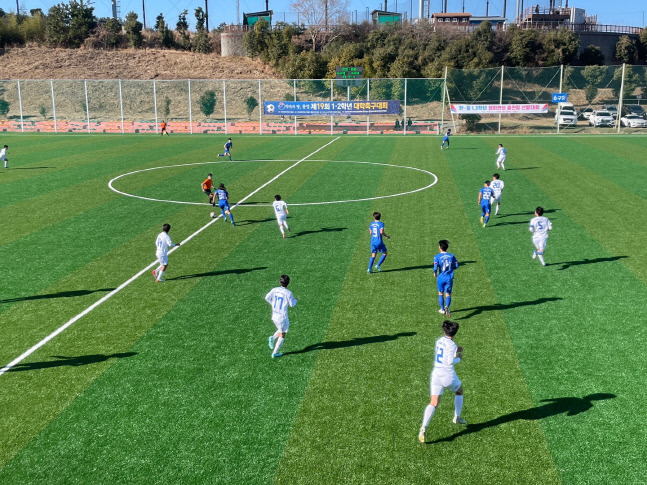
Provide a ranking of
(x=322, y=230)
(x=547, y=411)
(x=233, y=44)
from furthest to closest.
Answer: (x=233, y=44)
(x=322, y=230)
(x=547, y=411)

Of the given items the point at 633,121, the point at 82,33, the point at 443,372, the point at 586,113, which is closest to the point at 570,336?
the point at 443,372

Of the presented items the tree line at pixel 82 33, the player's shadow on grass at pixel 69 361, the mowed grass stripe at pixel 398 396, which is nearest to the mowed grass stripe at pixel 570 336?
the mowed grass stripe at pixel 398 396

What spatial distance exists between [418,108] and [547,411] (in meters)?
54.9

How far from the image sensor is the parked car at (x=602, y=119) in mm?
60553

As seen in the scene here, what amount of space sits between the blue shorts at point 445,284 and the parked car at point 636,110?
200 ft

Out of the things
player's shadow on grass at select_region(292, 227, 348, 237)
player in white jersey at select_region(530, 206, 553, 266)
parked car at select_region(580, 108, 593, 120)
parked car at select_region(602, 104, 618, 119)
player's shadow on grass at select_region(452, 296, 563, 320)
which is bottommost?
player's shadow on grass at select_region(452, 296, 563, 320)

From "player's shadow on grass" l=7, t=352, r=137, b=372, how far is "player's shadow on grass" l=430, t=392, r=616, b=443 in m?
6.47

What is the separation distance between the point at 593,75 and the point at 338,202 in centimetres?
5006

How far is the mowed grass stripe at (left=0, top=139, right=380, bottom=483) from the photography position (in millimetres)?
8203

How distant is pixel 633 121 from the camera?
59594 mm

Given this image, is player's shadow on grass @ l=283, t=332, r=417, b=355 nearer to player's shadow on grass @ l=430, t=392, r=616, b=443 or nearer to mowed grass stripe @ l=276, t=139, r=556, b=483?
mowed grass stripe @ l=276, t=139, r=556, b=483

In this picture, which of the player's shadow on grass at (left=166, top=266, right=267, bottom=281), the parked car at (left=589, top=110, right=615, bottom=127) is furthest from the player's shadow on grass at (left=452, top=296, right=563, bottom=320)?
the parked car at (left=589, top=110, right=615, bottom=127)

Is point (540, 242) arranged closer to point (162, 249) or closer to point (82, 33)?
point (162, 249)

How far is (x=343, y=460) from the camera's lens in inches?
320
